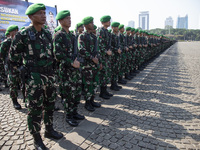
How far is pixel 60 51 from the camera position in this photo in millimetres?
3043

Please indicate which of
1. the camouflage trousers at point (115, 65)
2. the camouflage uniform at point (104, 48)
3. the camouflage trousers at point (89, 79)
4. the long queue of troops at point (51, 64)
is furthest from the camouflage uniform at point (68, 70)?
the camouflage trousers at point (115, 65)

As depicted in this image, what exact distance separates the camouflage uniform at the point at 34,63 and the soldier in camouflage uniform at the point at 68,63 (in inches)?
17.8

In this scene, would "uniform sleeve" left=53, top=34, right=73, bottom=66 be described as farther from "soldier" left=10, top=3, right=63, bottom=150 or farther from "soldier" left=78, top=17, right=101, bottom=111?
"soldier" left=78, top=17, right=101, bottom=111

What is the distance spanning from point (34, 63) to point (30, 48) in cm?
24

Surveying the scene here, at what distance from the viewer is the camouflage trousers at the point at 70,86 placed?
3332 millimetres

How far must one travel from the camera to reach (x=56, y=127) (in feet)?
11.1

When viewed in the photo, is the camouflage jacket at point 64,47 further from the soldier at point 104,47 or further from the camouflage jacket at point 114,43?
the camouflage jacket at point 114,43

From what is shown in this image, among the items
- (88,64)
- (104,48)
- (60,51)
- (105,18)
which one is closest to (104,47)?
(104,48)

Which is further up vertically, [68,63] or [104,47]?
[104,47]

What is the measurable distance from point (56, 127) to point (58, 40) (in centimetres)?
187

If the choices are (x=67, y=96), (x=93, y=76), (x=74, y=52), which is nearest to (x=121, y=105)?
(x=93, y=76)

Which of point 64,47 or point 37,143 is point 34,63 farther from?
point 37,143

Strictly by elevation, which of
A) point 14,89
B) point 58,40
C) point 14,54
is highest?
point 58,40

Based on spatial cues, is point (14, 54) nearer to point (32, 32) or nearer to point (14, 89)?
point (32, 32)
